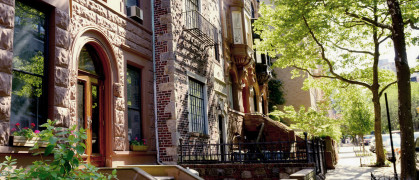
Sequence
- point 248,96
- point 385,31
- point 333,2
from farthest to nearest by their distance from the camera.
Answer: point 248,96 < point 385,31 < point 333,2

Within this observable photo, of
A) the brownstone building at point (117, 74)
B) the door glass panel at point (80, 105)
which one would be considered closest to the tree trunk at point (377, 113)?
the brownstone building at point (117, 74)

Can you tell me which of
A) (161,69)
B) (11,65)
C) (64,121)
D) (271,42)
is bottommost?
(64,121)

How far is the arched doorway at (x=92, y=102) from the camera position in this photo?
940cm

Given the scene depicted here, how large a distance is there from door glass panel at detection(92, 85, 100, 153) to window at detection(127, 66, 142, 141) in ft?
3.87

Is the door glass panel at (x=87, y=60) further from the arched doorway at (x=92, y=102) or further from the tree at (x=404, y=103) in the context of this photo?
the tree at (x=404, y=103)

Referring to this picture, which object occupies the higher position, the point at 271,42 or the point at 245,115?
the point at 271,42

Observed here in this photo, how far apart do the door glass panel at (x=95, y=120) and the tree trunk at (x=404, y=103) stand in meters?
8.13

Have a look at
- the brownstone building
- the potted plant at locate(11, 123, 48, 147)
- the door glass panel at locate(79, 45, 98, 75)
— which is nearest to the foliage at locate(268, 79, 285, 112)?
the brownstone building

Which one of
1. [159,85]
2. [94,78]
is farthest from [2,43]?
[159,85]

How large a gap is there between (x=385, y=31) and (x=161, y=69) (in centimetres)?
1493

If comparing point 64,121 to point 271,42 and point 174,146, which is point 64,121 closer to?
point 174,146

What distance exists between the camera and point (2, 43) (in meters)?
→ 6.72

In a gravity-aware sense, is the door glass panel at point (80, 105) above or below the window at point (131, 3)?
below

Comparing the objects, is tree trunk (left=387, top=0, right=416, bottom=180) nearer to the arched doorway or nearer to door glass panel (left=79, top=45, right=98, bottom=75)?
the arched doorway
